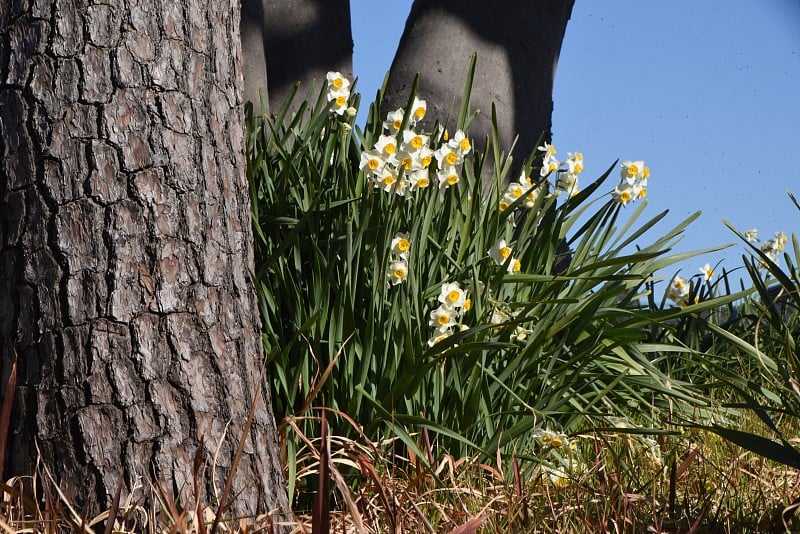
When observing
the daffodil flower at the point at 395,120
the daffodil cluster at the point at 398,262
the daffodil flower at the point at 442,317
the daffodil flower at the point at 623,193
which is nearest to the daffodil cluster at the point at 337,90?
the daffodil flower at the point at 395,120

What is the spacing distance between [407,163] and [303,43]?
1.70 metres

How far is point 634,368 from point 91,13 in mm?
2078

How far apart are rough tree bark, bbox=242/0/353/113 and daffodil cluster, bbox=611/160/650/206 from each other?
4.96 feet

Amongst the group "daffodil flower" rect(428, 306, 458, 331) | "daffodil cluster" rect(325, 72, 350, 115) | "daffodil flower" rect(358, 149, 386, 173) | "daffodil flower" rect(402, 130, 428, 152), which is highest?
"daffodil cluster" rect(325, 72, 350, 115)

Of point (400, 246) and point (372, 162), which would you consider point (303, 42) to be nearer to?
point (372, 162)

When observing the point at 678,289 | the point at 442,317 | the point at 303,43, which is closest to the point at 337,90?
the point at 442,317

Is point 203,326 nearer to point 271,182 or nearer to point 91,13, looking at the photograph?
point 91,13

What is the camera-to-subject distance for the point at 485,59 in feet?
13.1

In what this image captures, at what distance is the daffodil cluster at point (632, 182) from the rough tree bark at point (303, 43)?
59.5 inches

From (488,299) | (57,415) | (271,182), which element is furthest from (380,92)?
(57,415)

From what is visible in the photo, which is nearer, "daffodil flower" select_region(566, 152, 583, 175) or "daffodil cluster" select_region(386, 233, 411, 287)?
"daffodil cluster" select_region(386, 233, 411, 287)

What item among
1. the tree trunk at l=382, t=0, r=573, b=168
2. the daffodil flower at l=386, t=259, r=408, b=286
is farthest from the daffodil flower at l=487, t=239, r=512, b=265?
the tree trunk at l=382, t=0, r=573, b=168

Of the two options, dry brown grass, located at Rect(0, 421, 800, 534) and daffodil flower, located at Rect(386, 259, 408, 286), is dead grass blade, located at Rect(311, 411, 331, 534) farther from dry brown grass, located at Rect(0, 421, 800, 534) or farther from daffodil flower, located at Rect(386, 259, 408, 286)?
daffodil flower, located at Rect(386, 259, 408, 286)

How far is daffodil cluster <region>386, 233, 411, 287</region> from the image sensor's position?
2.34 meters
